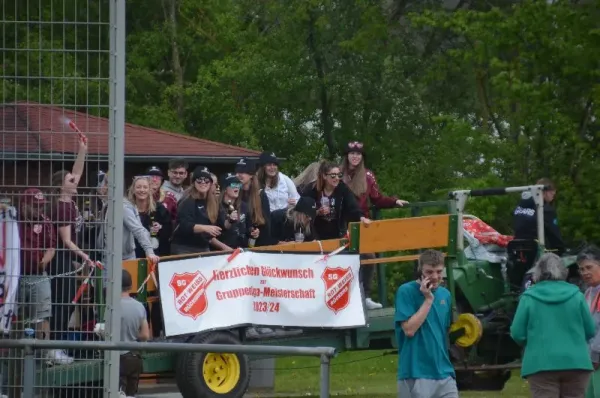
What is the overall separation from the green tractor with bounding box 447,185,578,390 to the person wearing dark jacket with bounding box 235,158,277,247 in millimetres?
1961

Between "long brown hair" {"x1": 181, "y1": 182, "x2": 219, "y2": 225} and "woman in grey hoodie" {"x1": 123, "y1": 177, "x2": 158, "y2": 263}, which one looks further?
"long brown hair" {"x1": 181, "y1": 182, "x2": 219, "y2": 225}

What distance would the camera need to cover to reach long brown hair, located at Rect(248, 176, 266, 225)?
1450 centimetres

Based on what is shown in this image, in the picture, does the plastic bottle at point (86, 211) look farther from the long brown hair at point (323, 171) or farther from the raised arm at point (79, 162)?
the long brown hair at point (323, 171)

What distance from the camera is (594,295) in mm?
10648

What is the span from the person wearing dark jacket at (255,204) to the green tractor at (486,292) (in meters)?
1.96

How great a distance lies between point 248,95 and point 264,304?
64.9ft

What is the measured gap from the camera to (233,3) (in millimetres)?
36125

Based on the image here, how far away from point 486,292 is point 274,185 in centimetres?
272

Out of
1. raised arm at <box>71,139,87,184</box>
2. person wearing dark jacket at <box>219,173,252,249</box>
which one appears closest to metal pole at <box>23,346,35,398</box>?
raised arm at <box>71,139,87,184</box>

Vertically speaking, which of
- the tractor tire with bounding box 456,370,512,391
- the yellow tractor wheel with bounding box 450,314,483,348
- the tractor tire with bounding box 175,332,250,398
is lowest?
the tractor tire with bounding box 456,370,512,391

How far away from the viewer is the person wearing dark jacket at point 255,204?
1454 cm

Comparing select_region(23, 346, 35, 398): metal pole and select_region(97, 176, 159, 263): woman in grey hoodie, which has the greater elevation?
select_region(97, 176, 159, 263): woman in grey hoodie

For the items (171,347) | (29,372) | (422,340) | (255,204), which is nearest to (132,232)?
(255,204)

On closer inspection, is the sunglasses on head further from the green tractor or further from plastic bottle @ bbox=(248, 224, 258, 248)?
the green tractor
